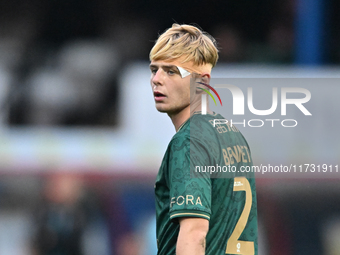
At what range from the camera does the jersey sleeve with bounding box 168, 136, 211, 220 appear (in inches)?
60.7

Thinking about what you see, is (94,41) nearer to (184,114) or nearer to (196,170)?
(184,114)

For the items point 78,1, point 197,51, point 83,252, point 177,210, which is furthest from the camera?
point 78,1

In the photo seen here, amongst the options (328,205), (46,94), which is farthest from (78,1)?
(328,205)

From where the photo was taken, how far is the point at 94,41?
3.91 metres

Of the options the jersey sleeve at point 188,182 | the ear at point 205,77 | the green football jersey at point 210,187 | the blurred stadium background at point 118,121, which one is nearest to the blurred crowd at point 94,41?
the blurred stadium background at point 118,121

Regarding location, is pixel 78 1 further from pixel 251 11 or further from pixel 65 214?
pixel 65 214

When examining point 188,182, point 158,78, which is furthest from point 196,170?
point 158,78

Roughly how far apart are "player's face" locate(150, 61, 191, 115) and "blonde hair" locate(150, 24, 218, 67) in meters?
0.05

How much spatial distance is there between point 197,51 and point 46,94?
7.52ft

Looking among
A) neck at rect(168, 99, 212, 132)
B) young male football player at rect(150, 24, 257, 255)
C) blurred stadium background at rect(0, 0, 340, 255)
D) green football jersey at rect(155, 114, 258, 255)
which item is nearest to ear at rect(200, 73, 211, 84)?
young male football player at rect(150, 24, 257, 255)

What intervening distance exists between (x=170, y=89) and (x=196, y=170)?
1.52 feet

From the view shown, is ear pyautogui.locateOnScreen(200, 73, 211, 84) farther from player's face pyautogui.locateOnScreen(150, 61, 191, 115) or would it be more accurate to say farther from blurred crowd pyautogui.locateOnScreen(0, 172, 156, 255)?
blurred crowd pyautogui.locateOnScreen(0, 172, 156, 255)

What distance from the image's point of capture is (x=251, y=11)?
388 cm

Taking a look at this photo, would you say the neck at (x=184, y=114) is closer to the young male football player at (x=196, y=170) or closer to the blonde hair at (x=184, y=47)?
the young male football player at (x=196, y=170)
